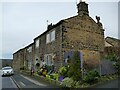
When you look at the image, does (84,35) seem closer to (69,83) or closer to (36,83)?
(36,83)

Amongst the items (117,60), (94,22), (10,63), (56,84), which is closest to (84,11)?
(94,22)

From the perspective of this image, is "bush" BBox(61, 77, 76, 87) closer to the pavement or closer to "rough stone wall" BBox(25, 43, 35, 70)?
the pavement

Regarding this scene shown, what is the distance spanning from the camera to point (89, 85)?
14578mm

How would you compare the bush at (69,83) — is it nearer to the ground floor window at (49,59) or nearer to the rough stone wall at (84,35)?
the rough stone wall at (84,35)

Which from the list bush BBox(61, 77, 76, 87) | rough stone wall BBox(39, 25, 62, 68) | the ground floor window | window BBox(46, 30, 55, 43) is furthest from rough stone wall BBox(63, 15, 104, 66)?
bush BBox(61, 77, 76, 87)

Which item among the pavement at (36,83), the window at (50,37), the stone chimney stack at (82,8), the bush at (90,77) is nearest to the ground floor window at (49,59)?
the window at (50,37)

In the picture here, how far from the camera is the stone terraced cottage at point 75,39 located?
21203 millimetres

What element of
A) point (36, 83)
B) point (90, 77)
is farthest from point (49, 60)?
point (90, 77)

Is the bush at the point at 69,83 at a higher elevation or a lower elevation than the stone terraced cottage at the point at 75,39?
lower

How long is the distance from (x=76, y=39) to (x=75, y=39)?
148 mm

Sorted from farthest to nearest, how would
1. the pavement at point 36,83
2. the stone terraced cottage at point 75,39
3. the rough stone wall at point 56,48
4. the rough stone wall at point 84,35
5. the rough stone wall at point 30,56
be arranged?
the rough stone wall at point 30,56 < the rough stone wall at point 84,35 < the rough stone wall at point 56,48 < the stone terraced cottage at point 75,39 < the pavement at point 36,83

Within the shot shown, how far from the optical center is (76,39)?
22.3 m

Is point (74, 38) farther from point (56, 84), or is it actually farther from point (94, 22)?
point (56, 84)

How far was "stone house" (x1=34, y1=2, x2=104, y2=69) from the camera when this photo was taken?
69.8ft
